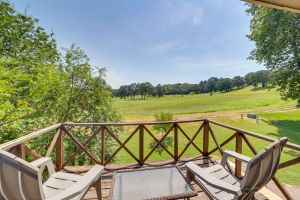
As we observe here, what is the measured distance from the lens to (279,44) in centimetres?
1134

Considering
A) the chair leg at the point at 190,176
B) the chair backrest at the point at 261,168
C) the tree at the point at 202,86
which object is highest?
the tree at the point at 202,86

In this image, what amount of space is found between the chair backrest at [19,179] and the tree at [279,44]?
13.1m

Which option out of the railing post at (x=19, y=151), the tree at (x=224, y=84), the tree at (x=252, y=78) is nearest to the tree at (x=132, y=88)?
the tree at (x=224, y=84)

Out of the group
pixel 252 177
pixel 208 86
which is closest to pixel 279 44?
pixel 252 177

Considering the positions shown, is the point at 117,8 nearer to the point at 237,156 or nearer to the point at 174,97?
the point at 237,156

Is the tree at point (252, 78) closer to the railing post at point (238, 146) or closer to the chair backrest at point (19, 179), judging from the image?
the railing post at point (238, 146)

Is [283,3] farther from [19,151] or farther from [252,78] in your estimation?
[252,78]

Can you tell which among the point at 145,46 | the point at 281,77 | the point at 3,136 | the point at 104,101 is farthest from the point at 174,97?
the point at 3,136

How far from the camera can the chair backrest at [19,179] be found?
1.52m

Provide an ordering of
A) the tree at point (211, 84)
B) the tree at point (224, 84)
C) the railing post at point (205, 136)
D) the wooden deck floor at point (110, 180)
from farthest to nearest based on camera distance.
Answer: the tree at point (224, 84) < the tree at point (211, 84) < the railing post at point (205, 136) < the wooden deck floor at point (110, 180)

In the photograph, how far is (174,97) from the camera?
60688mm

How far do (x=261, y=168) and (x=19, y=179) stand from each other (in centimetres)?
213

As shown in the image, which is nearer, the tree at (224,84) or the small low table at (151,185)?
the small low table at (151,185)

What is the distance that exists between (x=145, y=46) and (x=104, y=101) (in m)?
11.8
